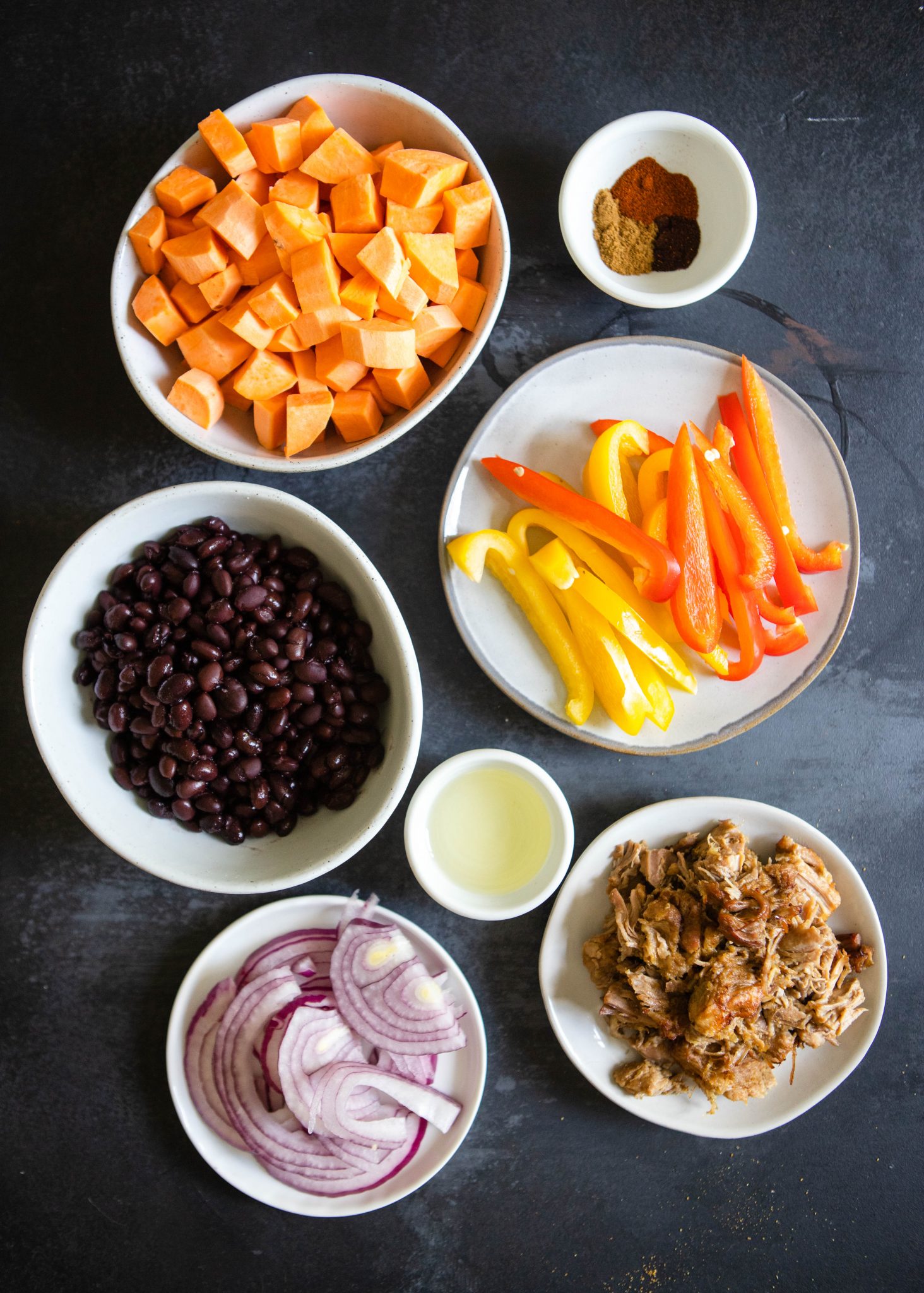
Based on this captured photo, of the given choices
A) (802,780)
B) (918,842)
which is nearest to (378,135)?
(802,780)

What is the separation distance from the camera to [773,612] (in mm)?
1915

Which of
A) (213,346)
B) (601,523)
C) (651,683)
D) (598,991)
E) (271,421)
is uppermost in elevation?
(213,346)

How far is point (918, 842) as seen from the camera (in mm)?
2195

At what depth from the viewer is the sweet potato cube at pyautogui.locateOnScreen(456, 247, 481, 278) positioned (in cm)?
180

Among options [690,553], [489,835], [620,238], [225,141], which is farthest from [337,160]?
[489,835]

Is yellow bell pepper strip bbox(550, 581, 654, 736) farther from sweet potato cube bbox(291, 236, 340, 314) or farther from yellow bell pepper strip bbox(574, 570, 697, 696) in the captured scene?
sweet potato cube bbox(291, 236, 340, 314)

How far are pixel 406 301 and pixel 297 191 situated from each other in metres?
0.33

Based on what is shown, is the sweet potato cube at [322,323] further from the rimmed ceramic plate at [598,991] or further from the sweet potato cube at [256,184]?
the rimmed ceramic plate at [598,991]

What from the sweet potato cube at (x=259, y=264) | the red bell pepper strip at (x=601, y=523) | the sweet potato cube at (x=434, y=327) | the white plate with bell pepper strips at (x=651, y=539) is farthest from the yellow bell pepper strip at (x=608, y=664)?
the sweet potato cube at (x=259, y=264)

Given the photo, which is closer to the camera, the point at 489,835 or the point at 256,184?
the point at 256,184

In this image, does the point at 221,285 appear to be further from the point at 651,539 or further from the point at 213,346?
the point at 651,539

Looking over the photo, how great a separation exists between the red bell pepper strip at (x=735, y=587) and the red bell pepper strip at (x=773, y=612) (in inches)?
0.6

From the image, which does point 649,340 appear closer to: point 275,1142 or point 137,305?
point 137,305

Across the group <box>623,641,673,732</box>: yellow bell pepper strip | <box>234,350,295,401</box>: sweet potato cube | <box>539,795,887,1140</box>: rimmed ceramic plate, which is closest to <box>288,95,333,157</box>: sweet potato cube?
<box>234,350,295,401</box>: sweet potato cube
